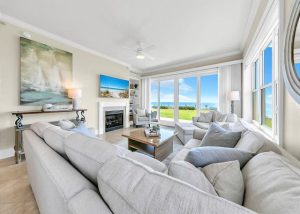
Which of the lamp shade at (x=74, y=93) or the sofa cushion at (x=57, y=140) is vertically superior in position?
the lamp shade at (x=74, y=93)

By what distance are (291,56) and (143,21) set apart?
242 cm

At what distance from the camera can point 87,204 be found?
0.51 metres

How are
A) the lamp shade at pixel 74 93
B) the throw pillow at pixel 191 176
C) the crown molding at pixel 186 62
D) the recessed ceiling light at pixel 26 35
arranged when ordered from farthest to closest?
the crown molding at pixel 186 62
the lamp shade at pixel 74 93
the recessed ceiling light at pixel 26 35
the throw pillow at pixel 191 176

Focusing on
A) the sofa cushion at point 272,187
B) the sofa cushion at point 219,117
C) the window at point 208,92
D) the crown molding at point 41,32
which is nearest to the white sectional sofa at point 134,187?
Result: the sofa cushion at point 272,187

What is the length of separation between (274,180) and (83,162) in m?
0.94

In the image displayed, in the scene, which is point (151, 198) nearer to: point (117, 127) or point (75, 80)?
point (75, 80)

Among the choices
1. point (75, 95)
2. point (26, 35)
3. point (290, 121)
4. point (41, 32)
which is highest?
point (41, 32)

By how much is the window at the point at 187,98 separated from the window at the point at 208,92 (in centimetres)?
27

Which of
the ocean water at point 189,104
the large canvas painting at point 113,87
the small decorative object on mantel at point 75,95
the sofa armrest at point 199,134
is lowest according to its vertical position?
the sofa armrest at point 199,134

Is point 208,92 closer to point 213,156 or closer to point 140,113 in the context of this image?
point 140,113

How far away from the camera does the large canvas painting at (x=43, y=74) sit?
2795mm

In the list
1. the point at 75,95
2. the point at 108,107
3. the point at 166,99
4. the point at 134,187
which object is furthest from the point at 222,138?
the point at 166,99

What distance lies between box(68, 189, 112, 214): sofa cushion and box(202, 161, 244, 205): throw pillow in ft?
1.73

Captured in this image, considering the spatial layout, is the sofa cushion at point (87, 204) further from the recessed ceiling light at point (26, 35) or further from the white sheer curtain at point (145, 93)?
the white sheer curtain at point (145, 93)
